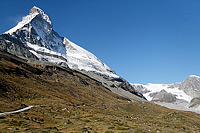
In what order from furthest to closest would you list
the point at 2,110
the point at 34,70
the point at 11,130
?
the point at 34,70 → the point at 2,110 → the point at 11,130

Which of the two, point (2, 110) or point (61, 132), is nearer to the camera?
point (61, 132)

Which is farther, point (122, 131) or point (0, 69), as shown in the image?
point (0, 69)

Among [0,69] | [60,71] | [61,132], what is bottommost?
[61,132]

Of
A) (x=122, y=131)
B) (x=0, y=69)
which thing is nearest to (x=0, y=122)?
(x=122, y=131)

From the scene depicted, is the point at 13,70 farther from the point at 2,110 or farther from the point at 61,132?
the point at 61,132

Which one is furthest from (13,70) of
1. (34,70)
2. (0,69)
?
(34,70)

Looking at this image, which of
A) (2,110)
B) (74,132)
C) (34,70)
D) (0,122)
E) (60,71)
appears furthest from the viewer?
(60,71)

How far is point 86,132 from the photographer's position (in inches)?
898

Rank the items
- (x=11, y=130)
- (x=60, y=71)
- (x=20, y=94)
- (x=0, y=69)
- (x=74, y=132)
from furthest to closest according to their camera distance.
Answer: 1. (x=60, y=71)
2. (x=0, y=69)
3. (x=20, y=94)
4. (x=74, y=132)
5. (x=11, y=130)

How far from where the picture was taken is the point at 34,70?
11212 cm

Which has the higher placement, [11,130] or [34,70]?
[34,70]

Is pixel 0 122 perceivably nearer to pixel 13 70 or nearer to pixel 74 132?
pixel 74 132

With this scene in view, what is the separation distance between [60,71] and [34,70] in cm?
3504

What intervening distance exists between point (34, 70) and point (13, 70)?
97.1ft
